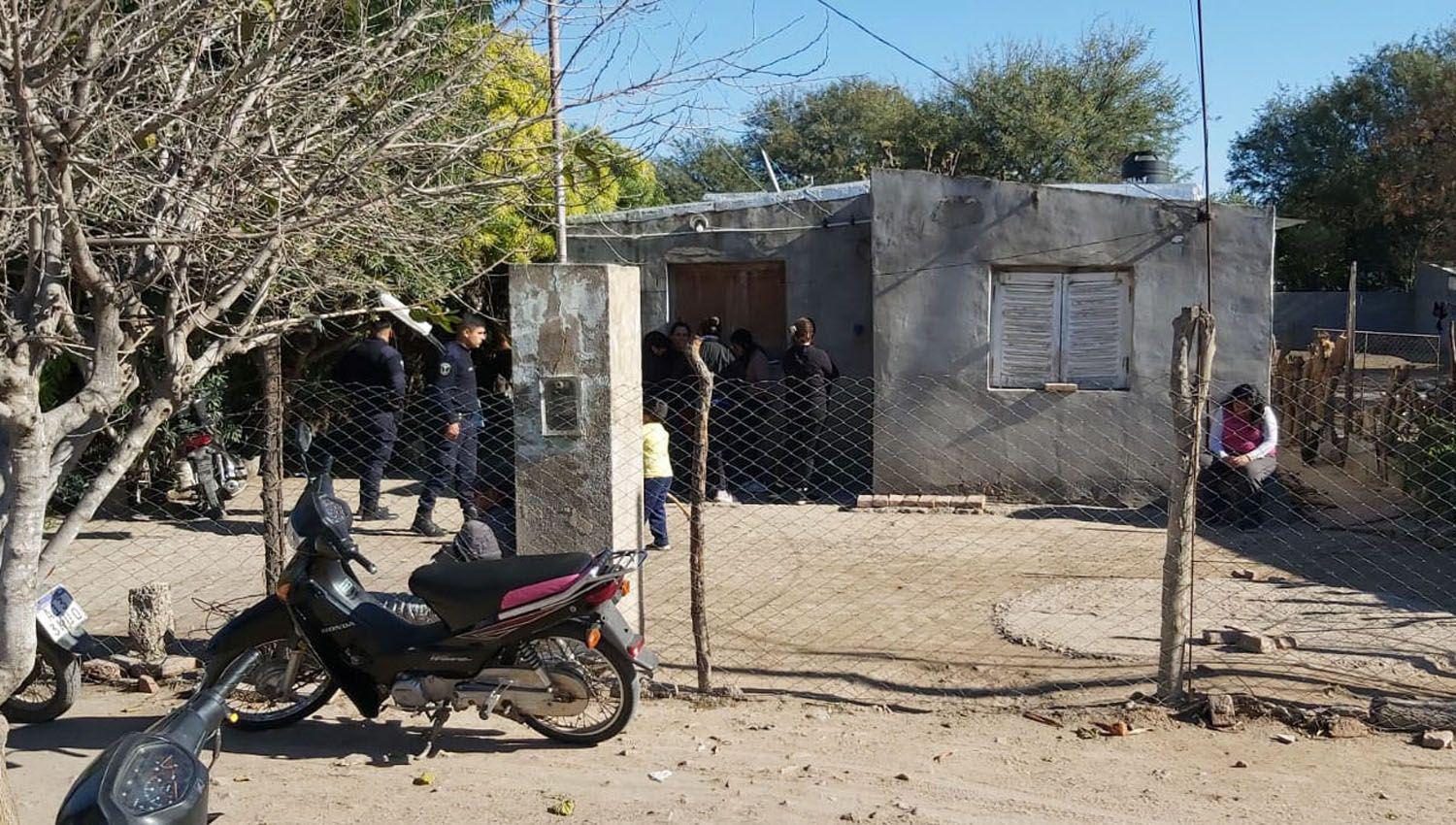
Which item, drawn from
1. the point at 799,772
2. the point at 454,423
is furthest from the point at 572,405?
the point at 454,423

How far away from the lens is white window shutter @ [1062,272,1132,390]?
1180cm

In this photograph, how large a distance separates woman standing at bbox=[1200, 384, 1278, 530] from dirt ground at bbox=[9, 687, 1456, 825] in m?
5.07

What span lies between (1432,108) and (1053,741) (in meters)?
30.2

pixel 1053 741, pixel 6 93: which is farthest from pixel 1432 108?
pixel 6 93

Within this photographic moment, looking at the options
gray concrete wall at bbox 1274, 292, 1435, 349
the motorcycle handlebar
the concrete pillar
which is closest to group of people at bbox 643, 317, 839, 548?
the concrete pillar

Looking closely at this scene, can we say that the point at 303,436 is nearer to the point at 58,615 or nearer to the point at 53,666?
the point at 58,615

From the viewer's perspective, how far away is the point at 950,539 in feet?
33.3

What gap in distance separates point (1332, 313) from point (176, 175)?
32.3 m

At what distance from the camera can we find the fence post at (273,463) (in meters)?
6.45

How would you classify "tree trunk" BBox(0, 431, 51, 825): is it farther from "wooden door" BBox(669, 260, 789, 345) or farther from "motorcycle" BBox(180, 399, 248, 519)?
"wooden door" BBox(669, 260, 789, 345)

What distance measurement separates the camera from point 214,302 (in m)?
5.19

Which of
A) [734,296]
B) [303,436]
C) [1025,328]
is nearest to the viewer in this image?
[303,436]

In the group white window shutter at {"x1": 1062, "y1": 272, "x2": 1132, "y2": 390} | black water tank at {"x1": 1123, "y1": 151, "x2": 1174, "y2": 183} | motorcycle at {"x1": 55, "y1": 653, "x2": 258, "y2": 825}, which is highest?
black water tank at {"x1": 1123, "y1": 151, "x2": 1174, "y2": 183}

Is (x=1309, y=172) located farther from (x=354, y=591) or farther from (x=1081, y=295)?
(x=354, y=591)
